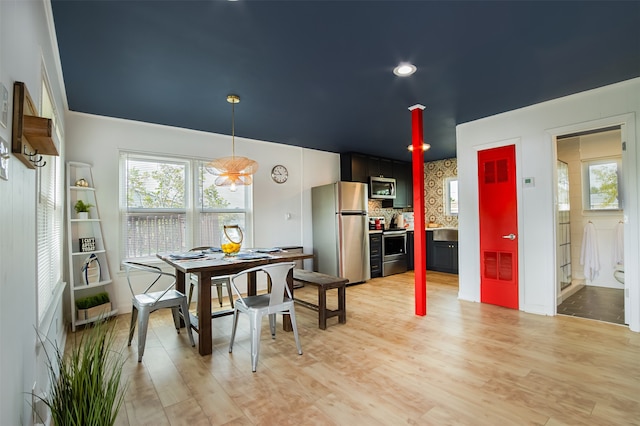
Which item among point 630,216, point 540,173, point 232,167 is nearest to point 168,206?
point 232,167

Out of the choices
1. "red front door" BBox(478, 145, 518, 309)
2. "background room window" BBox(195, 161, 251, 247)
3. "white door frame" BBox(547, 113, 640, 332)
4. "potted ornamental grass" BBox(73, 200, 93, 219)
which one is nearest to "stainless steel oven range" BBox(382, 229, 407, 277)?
"red front door" BBox(478, 145, 518, 309)

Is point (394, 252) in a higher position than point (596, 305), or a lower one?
higher

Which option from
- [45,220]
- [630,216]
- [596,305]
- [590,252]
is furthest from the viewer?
[590,252]

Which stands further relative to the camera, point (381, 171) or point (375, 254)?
point (381, 171)

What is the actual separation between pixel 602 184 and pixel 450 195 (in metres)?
2.59

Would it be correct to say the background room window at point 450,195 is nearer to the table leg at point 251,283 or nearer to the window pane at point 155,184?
the table leg at point 251,283

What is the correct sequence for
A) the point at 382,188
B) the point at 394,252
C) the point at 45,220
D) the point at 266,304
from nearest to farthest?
the point at 45,220
the point at 266,304
the point at 394,252
the point at 382,188

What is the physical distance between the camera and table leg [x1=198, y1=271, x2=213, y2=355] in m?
2.70

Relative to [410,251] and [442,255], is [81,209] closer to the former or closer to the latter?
[410,251]

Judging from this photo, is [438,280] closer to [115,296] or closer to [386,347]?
[386,347]

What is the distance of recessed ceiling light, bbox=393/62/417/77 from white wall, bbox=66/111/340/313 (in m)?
2.91

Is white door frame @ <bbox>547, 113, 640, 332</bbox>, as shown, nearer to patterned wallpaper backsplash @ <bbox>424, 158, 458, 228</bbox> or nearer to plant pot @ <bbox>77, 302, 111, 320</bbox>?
patterned wallpaper backsplash @ <bbox>424, 158, 458, 228</bbox>

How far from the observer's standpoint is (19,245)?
1352mm

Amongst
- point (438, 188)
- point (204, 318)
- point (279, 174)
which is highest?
point (279, 174)
